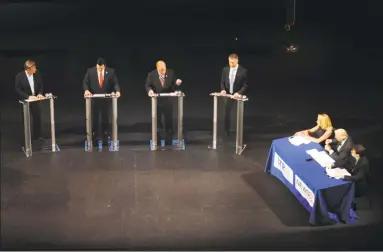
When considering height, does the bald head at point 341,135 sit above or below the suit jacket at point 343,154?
above

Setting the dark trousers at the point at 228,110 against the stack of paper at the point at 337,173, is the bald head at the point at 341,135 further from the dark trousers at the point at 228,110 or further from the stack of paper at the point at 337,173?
the dark trousers at the point at 228,110

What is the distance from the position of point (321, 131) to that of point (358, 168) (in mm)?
1227

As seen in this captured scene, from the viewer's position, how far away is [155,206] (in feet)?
25.2

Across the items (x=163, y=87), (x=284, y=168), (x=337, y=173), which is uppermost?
(x=163, y=87)

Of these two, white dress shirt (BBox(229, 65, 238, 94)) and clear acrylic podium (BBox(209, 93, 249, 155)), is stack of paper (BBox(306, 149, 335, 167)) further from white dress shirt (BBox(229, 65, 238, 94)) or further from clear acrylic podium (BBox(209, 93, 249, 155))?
white dress shirt (BBox(229, 65, 238, 94))

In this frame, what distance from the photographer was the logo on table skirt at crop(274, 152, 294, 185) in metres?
7.85

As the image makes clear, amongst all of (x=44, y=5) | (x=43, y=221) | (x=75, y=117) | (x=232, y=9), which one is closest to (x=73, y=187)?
(x=43, y=221)

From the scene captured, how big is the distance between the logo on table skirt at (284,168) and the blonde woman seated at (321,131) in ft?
1.54

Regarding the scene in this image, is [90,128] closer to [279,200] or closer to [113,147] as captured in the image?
[113,147]

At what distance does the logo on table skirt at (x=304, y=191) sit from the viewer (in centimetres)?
728

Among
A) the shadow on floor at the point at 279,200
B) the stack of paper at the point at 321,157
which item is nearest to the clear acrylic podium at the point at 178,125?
the shadow on floor at the point at 279,200

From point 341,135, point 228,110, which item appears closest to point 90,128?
point 228,110

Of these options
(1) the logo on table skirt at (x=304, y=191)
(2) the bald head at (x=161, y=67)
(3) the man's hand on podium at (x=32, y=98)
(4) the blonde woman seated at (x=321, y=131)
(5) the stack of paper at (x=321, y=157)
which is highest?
(2) the bald head at (x=161, y=67)

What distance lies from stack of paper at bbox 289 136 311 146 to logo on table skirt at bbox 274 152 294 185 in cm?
26
